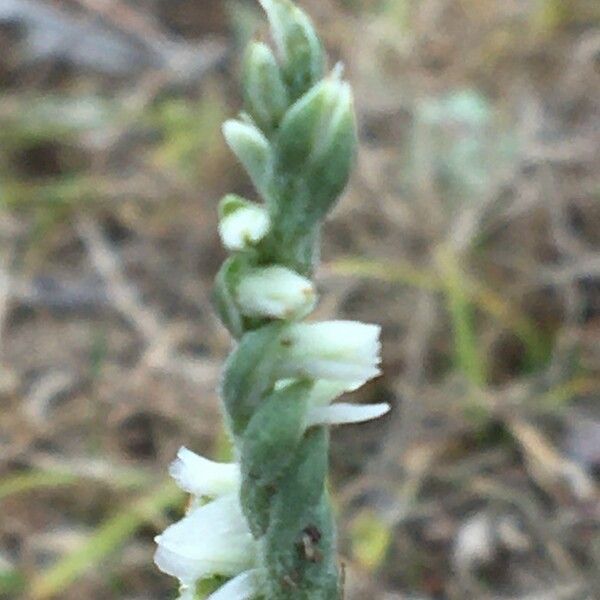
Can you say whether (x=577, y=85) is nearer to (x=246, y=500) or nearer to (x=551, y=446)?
(x=551, y=446)

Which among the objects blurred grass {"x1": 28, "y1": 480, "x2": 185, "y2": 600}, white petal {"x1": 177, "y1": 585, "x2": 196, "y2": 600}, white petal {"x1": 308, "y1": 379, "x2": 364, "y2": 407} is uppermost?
blurred grass {"x1": 28, "y1": 480, "x2": 185, "y2": 600}

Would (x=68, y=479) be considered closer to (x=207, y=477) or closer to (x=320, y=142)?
(x=207, y=477)

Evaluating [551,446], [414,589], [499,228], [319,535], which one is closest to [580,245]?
[499,228]

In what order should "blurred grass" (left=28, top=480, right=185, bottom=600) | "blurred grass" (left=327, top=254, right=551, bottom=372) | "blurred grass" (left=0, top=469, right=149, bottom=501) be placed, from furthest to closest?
"blurred grass" (left=327, top=254, right=551, bottom=372)
"blurred grass" (left=0, top=469, right=149, bottom=501)
"blurred grass" (left=28, top=480, right=185, bottom=600)

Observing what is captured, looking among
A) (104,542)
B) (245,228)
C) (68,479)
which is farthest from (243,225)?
(68,479)

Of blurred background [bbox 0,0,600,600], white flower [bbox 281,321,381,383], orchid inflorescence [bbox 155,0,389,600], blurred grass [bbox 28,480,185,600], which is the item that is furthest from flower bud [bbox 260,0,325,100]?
blurred grass [bbox 28,480,185,600]

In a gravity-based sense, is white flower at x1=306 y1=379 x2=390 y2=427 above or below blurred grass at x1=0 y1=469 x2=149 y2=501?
below

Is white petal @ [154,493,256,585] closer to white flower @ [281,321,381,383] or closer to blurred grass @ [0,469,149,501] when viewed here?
white flower @ [281,321,381,383]

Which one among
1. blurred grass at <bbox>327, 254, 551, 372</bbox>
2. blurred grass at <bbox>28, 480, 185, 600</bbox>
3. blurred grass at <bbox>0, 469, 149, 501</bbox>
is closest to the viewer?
blurred grass at <bbox>28, 480, 185, 600</bbox>
